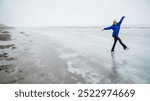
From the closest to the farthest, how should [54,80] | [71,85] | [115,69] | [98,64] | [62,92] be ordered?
[62,92], [71,85], [54,80], [115,69], [98,64]

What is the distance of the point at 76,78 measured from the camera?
6.34 metres

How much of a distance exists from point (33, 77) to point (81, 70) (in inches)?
89.0

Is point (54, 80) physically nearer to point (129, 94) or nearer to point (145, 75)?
point (129, 94)

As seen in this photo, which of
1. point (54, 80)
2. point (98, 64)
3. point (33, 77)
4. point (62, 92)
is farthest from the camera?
point (98, 64)

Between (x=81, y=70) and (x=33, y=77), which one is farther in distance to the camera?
(x=81, y=70)

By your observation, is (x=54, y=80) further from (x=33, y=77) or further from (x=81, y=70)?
(x=81, y=70)

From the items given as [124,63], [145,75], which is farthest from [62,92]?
[124,63]

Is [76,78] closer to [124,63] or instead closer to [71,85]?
[71,85]

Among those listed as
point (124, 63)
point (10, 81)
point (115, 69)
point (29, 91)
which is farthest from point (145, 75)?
point (10, 81)

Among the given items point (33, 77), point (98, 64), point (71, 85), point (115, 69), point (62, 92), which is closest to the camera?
point (62, 92)

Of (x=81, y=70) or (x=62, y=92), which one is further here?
(x=81, y=70)

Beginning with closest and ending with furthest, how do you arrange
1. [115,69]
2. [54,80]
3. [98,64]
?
1. [54,80]
2. [115,69]
3. [98,64]

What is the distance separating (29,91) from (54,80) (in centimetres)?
122

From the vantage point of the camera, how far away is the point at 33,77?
6.63 m
